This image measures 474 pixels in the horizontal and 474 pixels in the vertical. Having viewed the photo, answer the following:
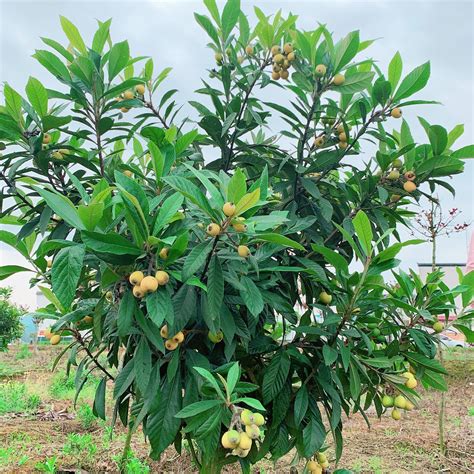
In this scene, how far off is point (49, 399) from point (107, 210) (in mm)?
5152

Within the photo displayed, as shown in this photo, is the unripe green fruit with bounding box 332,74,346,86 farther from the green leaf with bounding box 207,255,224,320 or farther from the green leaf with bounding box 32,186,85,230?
the green leaf with bounding box 32,186,85,230

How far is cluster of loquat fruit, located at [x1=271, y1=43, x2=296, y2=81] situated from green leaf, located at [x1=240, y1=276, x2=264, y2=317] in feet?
3.08

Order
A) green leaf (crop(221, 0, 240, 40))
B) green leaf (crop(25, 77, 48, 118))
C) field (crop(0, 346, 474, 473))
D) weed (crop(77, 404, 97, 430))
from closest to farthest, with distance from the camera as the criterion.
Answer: green leaf (crop(25, 77, 48, 118))
green leaf (crop(221, 0, 240, 40))
field (crop(0, 346, 474, 473))
weed (crop(77, 404, 97, 430))

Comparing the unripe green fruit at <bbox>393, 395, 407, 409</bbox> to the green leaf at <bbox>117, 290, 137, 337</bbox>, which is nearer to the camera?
the green leaf at <bbox>117, 290, 137, 337</bbox>

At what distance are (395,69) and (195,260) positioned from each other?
115 cm

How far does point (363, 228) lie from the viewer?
1396 millimetres

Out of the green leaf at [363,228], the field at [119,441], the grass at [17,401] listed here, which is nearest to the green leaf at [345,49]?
the green leaf at [363,228]

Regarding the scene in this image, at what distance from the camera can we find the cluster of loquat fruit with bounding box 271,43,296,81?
1890 mm

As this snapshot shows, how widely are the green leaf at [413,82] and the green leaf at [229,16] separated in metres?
0.69

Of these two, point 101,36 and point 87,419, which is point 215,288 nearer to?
point 101,36

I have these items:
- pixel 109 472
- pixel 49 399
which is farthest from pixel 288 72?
pixel 49 399

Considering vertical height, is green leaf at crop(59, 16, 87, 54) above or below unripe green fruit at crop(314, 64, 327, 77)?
above

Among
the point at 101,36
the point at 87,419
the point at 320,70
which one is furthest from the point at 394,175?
the point at 87,419

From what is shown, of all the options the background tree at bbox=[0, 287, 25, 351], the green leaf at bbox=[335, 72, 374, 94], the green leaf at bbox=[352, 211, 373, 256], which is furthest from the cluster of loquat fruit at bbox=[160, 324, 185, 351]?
the background tree at bbox=[0, 287, 25, 351]
